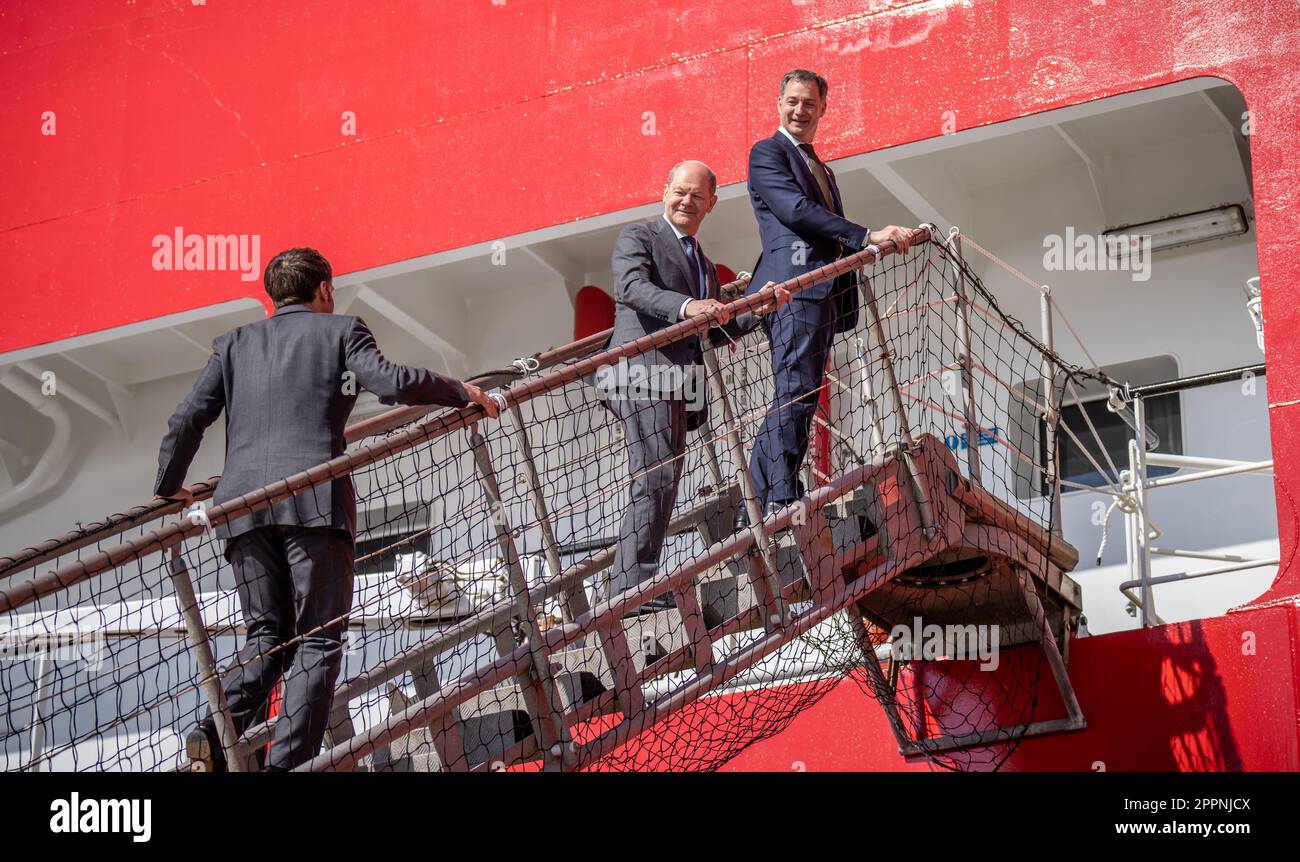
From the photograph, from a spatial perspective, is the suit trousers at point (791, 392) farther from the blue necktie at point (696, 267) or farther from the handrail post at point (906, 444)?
the blue necktie at point (696, 267)

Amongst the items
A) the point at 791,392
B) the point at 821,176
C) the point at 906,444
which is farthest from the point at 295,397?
the point at 821,176

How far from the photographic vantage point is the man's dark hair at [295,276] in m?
3.76

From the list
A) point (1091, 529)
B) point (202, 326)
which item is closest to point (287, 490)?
point (1091, 529)

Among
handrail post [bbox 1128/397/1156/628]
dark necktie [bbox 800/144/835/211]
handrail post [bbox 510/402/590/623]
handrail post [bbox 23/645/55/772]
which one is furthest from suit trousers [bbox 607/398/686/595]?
handrail post [bbox 1128/397/1156/628]

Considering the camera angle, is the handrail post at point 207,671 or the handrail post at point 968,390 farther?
the handrail post at point 968,390

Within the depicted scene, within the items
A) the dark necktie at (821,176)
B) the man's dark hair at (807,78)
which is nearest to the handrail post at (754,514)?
the dark necktie at (821,176)

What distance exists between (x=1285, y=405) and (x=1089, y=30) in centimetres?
184

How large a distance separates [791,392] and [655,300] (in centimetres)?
53

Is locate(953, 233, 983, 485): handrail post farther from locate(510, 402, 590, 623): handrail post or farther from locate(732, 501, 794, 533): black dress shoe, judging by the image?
locate(510, 402, 590, 623): handrail post

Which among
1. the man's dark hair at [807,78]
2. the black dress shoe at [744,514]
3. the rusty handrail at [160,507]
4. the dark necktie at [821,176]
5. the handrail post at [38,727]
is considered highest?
the man's dark hair at [807,78]

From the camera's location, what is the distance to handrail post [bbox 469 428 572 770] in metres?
3.56

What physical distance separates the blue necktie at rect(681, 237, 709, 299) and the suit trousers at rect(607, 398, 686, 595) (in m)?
0.54

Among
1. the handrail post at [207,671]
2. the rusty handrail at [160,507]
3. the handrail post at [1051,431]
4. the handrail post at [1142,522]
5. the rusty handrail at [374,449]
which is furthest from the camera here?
the handrail post at [1142,522]

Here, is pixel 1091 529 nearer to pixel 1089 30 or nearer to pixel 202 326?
pixel 1089 30
